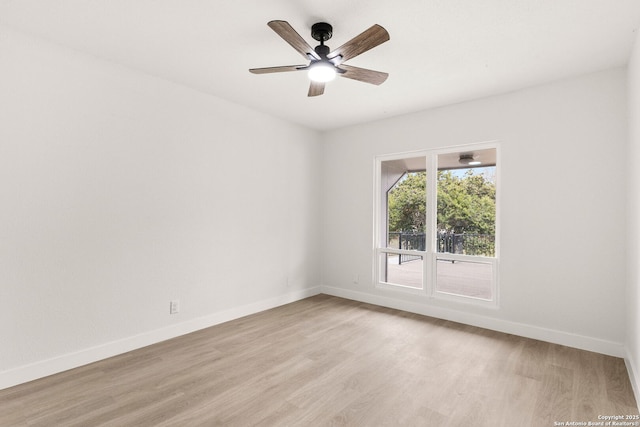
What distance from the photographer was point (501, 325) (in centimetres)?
358

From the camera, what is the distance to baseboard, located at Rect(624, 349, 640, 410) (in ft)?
7.42

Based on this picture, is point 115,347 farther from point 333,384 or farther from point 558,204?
point 558,204

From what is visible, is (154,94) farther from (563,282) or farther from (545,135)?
(563,282)

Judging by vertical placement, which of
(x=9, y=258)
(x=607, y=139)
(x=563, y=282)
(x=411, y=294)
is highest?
(x=607, y=139)

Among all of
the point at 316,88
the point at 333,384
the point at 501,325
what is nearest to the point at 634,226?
the point at 501,325

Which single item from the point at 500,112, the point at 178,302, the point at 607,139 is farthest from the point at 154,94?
the point at 607,139

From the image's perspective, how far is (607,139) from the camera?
302 centimetres

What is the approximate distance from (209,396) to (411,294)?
2877 mm

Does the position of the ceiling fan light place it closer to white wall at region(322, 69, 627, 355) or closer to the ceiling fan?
the ceiling fan

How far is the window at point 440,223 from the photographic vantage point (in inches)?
150

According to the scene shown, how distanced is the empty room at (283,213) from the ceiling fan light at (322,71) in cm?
2

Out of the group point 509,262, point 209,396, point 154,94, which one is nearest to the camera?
point 209,396

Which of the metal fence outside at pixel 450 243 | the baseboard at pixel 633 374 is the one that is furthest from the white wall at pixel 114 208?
the baseboard at pixel 633 374

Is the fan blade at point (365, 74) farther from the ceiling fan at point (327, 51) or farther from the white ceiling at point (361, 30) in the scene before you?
the white ceiling at point (361, 30)
